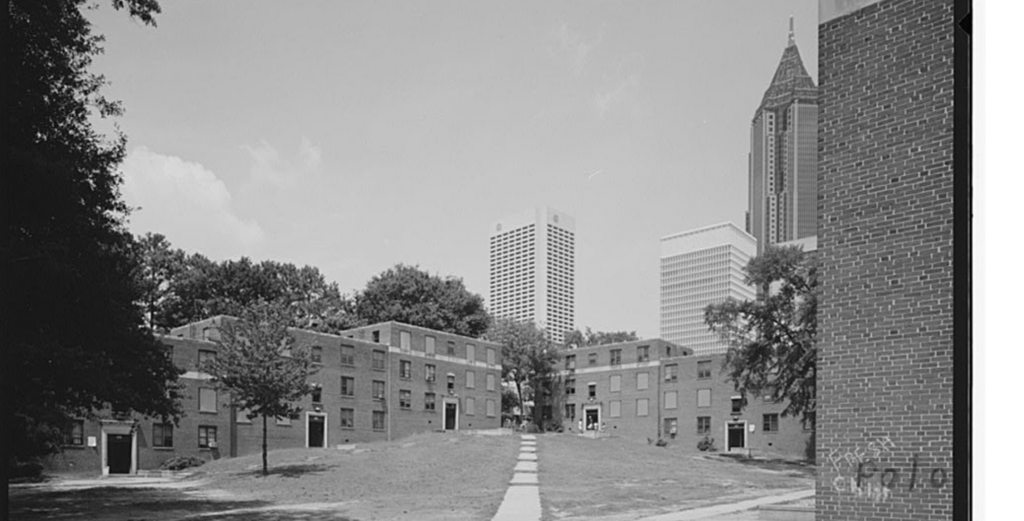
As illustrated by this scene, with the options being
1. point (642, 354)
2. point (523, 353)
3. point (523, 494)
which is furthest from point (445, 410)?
point (523, 494)

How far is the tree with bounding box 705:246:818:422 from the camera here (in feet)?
42.1

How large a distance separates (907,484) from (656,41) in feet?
15.6

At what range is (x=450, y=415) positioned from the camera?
62.9 ft

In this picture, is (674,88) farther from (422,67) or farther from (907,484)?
(907,484)

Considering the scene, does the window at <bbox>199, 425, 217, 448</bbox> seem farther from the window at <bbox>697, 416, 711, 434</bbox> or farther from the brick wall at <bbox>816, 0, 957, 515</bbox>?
the window at <bbox>697, 416, 711, 434</bbox>

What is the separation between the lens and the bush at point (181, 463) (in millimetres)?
9984

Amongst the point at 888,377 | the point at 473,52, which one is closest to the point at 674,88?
the point at 473,52

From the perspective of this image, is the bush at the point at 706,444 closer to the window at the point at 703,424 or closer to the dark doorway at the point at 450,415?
the window at the point at 703,424

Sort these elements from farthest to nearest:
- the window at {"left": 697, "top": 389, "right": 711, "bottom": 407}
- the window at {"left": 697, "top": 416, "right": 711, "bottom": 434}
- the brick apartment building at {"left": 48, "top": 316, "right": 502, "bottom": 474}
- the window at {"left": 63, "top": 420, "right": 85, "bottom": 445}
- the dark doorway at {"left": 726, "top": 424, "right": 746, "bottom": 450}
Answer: the dark doorway at {"left": 726, "top": 424, "right": 746, "bottom": 450}, the window at {"left": 697, "top": 389, "right": 711, "bottom": 407}, the window at {"left": 697, "top": 416, "right": 711, "bottom": 434}, the brick apartment building at {"left": 48, "top": 316, "right": 502, "bottom": 474}, the window at {"left": 63, "top": 420, "right": 85, "bottom": 445}

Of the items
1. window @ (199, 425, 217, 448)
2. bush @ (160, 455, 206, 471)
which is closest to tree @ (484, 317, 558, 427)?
bush @ (160, 455, 206, 471)

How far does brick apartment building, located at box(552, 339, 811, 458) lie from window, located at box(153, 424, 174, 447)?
7766 millimetres

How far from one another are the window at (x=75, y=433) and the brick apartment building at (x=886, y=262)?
795 cm

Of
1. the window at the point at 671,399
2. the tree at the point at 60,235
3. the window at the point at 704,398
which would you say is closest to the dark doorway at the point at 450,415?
the window at the point at 671,399

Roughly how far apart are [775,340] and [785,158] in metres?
10.5
